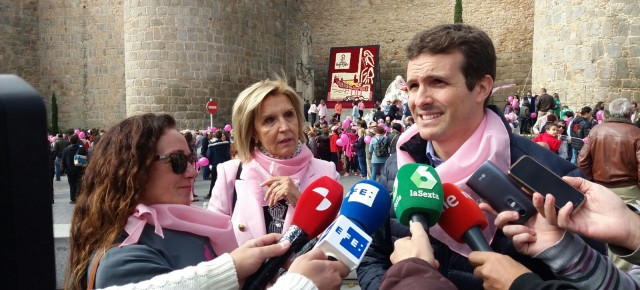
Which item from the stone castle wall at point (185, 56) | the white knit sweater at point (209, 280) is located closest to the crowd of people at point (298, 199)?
the white knit sweater at point (209, 280)

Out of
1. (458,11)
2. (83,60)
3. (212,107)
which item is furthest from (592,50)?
(83,60)

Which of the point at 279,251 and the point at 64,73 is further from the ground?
the point at 64,73

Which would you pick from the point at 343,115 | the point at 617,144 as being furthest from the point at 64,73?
the point at 617,144

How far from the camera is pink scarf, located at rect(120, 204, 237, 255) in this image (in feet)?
5.62

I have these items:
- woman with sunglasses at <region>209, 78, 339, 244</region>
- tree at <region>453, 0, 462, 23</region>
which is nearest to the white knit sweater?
woman with sunglasses at <region>209, 78, 339, 244</region>

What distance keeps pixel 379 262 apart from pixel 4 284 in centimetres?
142

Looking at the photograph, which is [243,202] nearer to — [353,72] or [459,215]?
[459,215]

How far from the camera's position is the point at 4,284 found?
26.1 inches

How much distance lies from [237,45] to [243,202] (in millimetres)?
18468

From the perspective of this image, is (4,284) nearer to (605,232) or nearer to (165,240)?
(165,240)

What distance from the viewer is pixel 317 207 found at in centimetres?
169

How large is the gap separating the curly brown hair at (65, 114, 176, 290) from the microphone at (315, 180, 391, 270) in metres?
0.69

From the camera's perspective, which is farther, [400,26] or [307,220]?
[400,26]

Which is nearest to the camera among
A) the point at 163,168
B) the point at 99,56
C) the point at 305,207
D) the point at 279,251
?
the point at 279,251
